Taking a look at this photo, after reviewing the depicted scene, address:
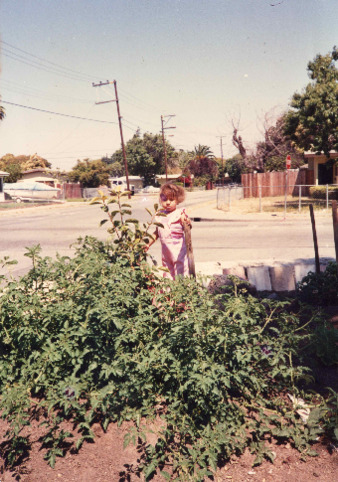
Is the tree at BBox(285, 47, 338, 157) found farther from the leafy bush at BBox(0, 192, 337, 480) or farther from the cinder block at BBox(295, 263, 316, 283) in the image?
the leafy bush at BBox(0, 192, 337, 480)

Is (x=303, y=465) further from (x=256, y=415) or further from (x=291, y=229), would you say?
(x=291, y=229)

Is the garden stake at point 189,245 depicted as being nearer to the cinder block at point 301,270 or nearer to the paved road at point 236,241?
the paved road at point 236,241

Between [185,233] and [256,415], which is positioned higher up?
[185,233]

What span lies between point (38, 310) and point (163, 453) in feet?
3.92

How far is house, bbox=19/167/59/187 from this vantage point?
62556 mm

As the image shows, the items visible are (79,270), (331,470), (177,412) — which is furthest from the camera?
(79,270)

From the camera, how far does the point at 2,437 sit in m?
2.59

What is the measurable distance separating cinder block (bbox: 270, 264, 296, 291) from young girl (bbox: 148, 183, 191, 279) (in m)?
1.41

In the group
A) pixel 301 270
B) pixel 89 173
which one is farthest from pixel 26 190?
pixel 301 270

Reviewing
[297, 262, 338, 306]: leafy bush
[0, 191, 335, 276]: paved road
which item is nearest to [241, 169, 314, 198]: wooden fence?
[0, 191, 335, 276]: paved road

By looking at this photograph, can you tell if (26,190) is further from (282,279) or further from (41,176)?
(282,279)

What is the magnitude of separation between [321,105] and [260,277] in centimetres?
1494

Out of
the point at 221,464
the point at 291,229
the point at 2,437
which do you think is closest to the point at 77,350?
the point at 2,437

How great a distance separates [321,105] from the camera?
17.6 m
